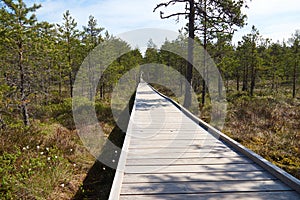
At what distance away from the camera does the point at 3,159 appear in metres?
4.46

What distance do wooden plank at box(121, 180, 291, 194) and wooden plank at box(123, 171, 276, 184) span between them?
8cm

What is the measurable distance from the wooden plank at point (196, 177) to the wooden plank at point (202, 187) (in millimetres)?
83

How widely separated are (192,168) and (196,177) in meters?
0.30

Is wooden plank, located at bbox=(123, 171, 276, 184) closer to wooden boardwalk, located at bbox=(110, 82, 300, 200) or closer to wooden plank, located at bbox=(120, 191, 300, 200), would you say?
wooden boardwalk, located at bbox=(110, 82, 300, 200)

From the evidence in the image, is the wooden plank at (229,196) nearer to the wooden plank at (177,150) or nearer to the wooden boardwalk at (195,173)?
the wooden boardwalk at (195,173)

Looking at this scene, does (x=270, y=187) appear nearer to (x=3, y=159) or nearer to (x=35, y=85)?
(x=3, y=159)

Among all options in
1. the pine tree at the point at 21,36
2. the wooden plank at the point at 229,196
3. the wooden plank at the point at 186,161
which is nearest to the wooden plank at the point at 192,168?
the wooden plank at the point at 186,161

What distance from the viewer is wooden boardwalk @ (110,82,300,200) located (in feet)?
8.59

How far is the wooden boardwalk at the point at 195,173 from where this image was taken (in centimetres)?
262

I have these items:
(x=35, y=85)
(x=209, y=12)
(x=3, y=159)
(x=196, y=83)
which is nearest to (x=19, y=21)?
(x=35, y=85)

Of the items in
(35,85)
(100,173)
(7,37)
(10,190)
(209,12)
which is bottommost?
(100,173)

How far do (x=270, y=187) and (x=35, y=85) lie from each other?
10.5m

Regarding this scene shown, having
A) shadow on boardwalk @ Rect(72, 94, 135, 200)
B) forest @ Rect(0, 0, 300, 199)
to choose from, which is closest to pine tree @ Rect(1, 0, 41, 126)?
forest @ Rect(0, 0, 300, 199)

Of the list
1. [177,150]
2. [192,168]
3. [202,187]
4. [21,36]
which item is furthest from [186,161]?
[21,36]
